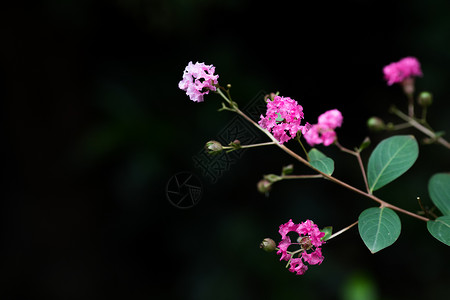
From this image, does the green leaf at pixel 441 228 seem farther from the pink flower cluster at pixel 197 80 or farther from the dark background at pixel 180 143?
the dark background at pixel 180 143

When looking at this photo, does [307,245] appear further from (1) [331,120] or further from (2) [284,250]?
(1) [331,120]

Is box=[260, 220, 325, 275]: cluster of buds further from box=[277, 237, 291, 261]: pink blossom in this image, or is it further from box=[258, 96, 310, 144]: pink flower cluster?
box=[258, 96, 310, 144]: pink flower cluster

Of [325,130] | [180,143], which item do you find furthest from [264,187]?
[180,143]

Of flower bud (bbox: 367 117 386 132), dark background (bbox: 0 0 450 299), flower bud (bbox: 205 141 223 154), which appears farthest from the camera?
dark background (bbox: 0 0 450 299)

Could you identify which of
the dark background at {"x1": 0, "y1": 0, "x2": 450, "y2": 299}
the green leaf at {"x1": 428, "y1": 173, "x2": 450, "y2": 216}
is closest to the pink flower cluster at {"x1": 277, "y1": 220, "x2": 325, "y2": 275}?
the green leaf at {"x1": 428, "y1": 173, "x2": 450, "y2": 216}

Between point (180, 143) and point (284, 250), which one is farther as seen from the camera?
point (180, 143)

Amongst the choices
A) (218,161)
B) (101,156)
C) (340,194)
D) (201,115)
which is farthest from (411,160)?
(340,194)
